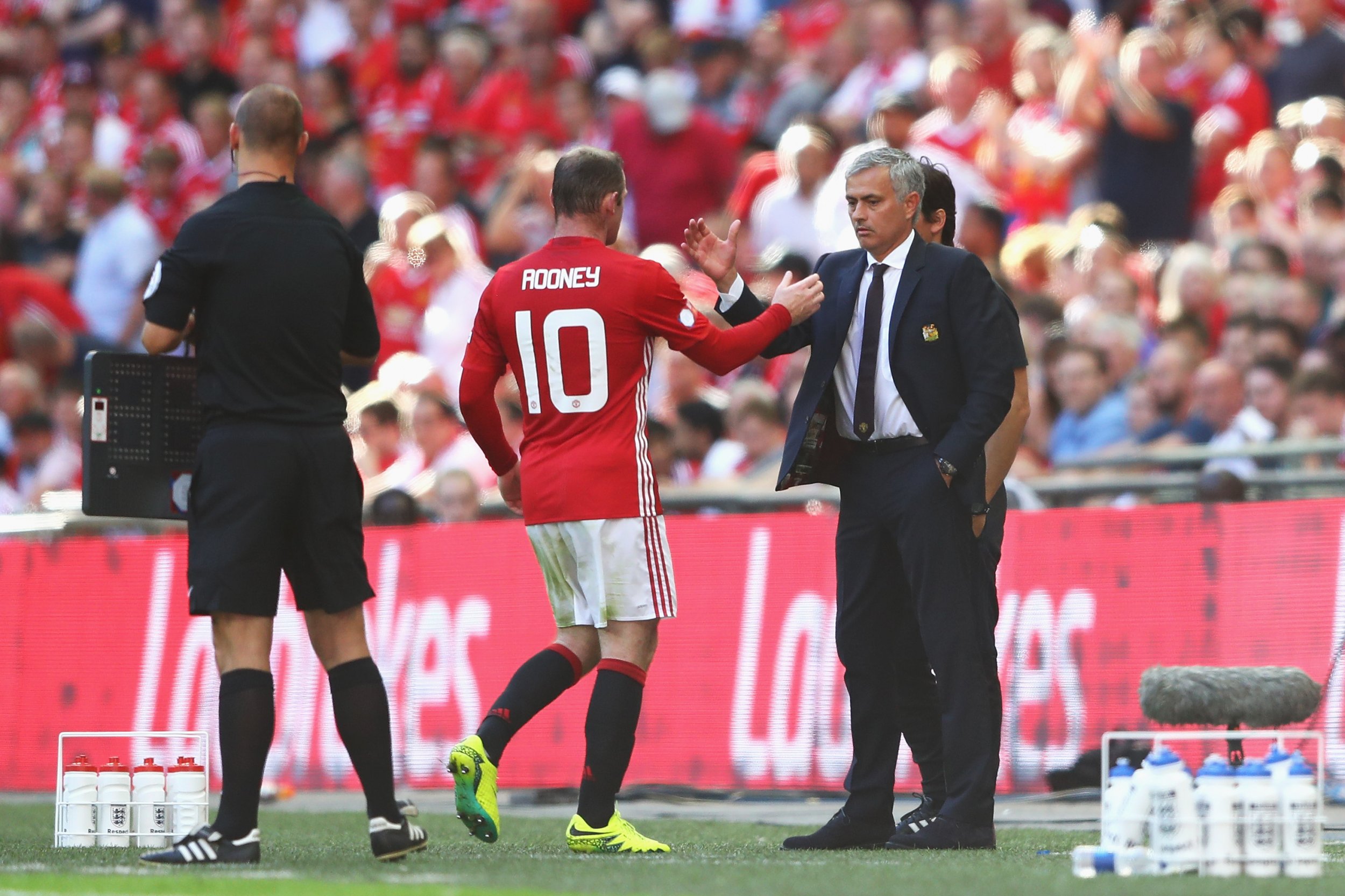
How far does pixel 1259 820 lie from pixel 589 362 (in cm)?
268

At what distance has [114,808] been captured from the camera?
780 cm

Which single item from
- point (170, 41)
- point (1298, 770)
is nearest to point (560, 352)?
point (1298, 770)

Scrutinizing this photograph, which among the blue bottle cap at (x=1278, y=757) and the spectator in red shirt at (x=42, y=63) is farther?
the spectator in red shirt at (x=42, y=63)

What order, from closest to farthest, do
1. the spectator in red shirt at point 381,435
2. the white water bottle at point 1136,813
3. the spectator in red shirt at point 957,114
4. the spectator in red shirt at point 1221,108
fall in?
the white water bottle at point 1136,813, the spectator in red shirt at point 381,435, the spectator in red shirt at point 1221,108, the spectator in red shirt at point 957,114

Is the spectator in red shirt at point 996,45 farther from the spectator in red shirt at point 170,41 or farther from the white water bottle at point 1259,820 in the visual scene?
the white water bottle at point 1259,820

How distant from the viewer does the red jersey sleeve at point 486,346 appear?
7598 mm

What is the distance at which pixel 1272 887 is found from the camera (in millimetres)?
5832

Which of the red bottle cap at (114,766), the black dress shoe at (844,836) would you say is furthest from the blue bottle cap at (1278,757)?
the red bottle cap at (114,766)

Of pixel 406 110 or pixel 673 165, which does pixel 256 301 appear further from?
pixel 406 110

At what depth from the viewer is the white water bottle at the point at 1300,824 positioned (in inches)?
242

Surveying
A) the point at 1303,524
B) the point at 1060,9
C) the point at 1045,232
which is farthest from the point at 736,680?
the point at 1060,9

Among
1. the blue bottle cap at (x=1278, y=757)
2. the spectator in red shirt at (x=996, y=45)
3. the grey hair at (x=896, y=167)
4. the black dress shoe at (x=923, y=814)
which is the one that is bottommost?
the black dress shoe at (x=923, y=814)

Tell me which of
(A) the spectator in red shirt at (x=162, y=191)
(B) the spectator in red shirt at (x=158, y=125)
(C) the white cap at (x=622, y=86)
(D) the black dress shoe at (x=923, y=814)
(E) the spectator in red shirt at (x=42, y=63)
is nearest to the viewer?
(D) the black dress shoe at (x=923, y=814)

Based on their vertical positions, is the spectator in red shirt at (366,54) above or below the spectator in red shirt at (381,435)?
above
